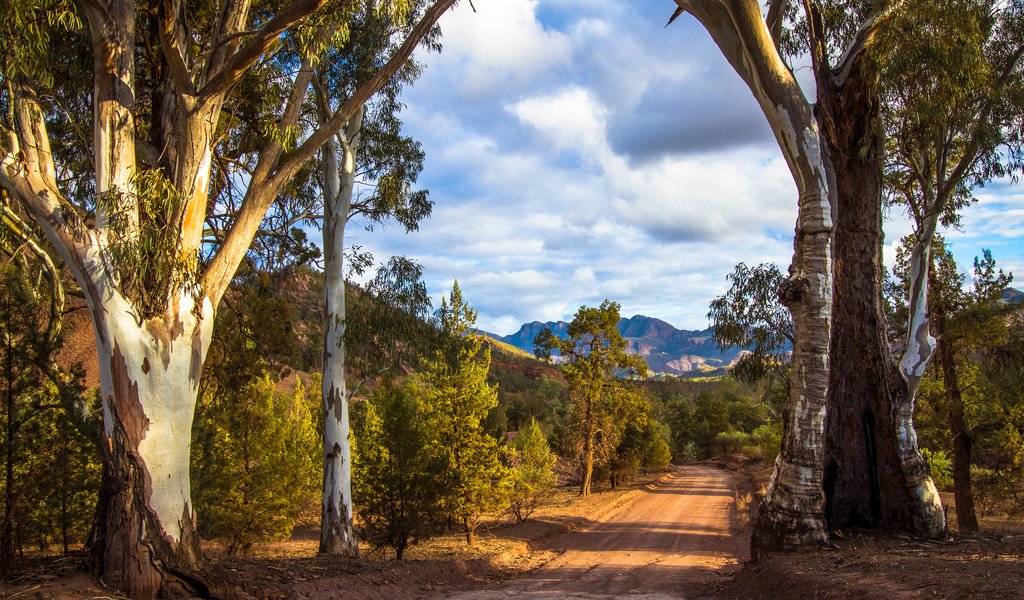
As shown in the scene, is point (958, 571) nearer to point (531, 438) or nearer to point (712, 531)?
point (712, 531)

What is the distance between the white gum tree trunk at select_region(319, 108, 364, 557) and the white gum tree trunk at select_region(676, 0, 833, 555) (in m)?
6.83

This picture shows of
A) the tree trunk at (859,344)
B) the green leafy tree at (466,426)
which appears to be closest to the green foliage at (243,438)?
the green leafy tree at (466,426)

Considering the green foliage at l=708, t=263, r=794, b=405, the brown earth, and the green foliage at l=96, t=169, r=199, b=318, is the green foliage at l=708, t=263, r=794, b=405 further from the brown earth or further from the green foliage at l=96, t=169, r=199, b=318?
the green foliage at l=96, t=169, r=199, b=318

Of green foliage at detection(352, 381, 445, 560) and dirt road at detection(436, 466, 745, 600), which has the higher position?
green foliage at detection(352, 381, 445, 560)

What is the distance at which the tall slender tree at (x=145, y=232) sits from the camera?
548cm

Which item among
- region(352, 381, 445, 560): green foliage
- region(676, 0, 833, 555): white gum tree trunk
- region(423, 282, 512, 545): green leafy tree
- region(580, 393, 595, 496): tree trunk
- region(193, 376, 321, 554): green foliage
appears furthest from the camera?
region(580, 393, 595, 496): tree trunk

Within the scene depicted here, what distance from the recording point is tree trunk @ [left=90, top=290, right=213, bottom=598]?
17.5ft

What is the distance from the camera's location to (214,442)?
14.6m

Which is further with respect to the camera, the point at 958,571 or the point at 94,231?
the point at 94,231

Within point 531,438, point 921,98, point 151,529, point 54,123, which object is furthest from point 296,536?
point 921,98

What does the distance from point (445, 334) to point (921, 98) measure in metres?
9.98

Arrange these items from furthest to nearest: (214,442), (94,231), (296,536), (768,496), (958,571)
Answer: (296,536) < (214,442) < (768,496) < (94,231) < (958,571)

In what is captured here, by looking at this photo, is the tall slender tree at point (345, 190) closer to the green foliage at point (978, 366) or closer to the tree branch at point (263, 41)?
the tree branch at point (263, 41)

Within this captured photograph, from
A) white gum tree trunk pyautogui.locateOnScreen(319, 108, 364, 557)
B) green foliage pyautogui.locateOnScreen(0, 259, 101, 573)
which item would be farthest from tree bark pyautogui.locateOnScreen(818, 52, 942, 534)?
green foliage pyautogui.locateOnScreen(0, 259, 101, 573)
